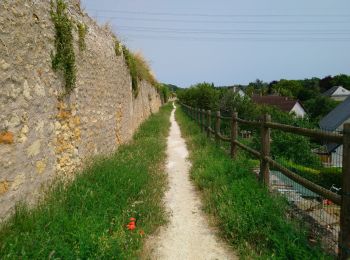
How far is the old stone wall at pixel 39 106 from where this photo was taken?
12.5 feet

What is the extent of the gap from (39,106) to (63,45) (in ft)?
4.15

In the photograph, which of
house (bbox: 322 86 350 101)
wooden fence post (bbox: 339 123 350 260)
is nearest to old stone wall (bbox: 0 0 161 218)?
wooden fence post (bbox: 339 123 350 260)

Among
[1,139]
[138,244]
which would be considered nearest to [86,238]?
[138,244]

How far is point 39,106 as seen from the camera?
4.65 meters

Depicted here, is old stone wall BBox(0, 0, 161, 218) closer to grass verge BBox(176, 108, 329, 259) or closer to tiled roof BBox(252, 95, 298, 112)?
grass verge BBox(176, 108, 329, 259)

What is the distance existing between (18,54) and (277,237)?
347 cm

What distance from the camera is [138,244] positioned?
398cm

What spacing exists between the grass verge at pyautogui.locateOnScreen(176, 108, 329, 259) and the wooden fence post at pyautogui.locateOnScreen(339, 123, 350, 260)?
19 cm

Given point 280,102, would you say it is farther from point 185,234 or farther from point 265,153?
point 185,234

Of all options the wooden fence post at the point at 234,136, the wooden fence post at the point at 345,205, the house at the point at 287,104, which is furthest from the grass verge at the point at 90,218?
the house at the point at 287,104

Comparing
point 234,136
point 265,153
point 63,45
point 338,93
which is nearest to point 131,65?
point 234,136

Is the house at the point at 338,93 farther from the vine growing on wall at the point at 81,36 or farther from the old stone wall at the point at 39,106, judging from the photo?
the vine growing on wall at the point at 81,36

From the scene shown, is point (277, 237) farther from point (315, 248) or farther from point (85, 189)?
point (85, 189)

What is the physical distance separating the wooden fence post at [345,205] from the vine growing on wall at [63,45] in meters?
3.92
